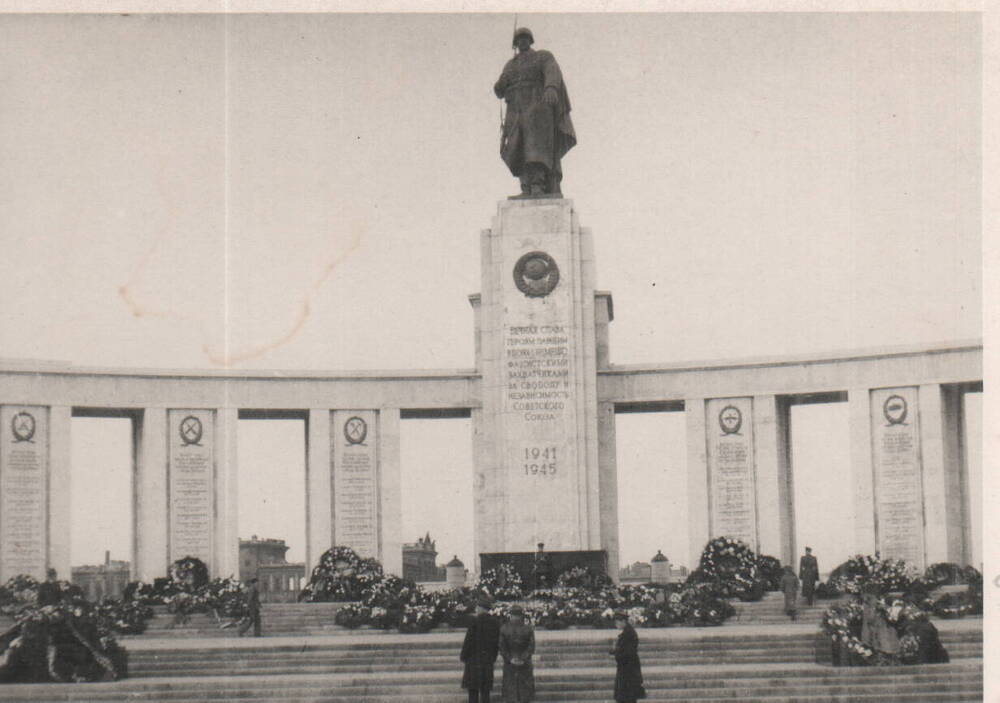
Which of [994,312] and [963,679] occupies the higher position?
[994,312]

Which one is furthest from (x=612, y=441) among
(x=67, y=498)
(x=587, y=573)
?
(x=67, y=498)

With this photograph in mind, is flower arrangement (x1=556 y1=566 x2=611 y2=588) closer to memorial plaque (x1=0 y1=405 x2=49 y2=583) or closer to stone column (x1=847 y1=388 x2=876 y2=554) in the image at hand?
stone column (x1=847 y1=388 x2=876 y2=554)

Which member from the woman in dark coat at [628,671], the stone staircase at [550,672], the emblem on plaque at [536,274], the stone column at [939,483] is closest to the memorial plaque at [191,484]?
the emblem on plaque at [536,274]

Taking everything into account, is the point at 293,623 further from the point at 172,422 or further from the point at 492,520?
the point at 172,422

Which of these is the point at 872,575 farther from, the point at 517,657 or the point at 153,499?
the point at 153,499

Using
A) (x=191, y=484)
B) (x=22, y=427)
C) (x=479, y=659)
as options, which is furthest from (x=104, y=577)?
(x=479, y=659)

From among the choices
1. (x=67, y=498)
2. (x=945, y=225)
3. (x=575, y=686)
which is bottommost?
(x=575, y=686)

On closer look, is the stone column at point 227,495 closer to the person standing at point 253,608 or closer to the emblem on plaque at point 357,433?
the emblem on plaque at point 357,433
